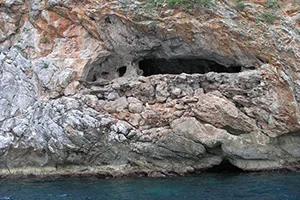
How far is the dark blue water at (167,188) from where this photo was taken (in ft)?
43.1

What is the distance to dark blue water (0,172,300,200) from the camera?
1312 cm

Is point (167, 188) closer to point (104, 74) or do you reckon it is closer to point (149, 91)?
point (149, 91)

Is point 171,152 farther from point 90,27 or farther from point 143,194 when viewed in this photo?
point 90,27

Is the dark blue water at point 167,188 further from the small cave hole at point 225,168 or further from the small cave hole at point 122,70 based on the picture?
the small cave hole at point 122,70

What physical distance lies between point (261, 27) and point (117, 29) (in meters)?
6.53

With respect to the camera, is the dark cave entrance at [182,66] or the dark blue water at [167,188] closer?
the dark blue water at [167,188]

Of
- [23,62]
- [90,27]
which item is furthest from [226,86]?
[23,62]

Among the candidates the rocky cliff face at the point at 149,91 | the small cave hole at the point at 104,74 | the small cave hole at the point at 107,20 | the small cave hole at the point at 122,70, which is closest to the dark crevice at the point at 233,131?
the rocky cliff face at the point at 149,91

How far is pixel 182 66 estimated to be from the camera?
67.9 ft

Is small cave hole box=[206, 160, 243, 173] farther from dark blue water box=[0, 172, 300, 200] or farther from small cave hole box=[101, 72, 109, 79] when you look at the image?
small cave hole box=[101, 72, 109, 79]

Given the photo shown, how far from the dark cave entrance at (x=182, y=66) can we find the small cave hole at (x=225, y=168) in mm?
4670

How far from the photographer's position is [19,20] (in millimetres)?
20984

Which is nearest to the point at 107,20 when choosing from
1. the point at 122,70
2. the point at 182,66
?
the point at 122,70

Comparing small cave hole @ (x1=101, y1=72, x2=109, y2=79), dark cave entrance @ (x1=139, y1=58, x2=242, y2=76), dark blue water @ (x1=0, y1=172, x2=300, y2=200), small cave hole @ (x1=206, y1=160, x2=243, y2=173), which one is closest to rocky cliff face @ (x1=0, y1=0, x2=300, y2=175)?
small cave hole @ (x1=101, y1=72, x2=109, y2=79)
